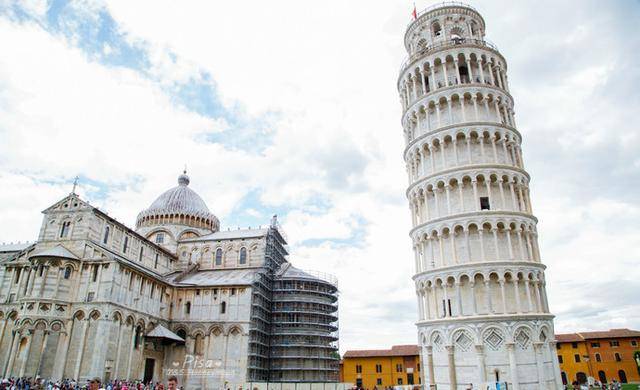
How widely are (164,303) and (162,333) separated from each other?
15.2 feet

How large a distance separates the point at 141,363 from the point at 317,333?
17.7 meters

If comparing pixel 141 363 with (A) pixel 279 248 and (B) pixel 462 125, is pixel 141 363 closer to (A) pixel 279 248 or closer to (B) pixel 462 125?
(A) pixel 279 248

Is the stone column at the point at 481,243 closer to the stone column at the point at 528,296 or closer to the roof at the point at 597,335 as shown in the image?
the stone column at the point at 528,296

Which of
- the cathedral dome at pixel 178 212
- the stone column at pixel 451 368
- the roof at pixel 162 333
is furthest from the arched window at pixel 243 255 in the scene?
the stone column at pixel 451 368

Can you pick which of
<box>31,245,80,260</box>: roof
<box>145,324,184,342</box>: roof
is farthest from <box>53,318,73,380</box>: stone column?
<box>145,324,184,342</box>: roof

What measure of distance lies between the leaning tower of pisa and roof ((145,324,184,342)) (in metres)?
22.2

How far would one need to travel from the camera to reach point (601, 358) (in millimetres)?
60969

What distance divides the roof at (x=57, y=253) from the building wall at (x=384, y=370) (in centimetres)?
4273

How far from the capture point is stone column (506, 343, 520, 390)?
23.3m

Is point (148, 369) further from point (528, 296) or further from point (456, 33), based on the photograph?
point (456, 33)

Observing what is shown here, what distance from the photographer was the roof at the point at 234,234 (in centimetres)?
4962

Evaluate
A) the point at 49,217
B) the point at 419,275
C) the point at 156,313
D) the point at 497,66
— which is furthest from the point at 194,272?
the point at 497,66

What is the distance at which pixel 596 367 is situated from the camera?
2394 inches

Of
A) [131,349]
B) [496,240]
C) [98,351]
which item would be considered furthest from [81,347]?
[496,240]
